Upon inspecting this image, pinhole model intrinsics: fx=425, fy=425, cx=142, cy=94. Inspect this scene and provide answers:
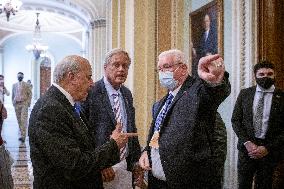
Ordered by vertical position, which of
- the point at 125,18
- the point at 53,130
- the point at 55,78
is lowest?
the point at 53,130

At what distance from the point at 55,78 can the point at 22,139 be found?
917cm

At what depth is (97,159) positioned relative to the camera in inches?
93.3

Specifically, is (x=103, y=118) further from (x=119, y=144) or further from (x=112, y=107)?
(x=119, y=144)

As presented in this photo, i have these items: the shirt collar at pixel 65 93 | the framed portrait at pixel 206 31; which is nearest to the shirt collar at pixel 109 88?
the shirt collar at pixel 65 93

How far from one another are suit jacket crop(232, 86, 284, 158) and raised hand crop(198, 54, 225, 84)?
1.87 metres

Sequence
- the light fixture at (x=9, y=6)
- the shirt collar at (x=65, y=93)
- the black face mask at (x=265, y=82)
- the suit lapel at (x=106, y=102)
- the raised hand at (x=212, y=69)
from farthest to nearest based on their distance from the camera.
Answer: the light fixture at (x=9, y=6)
the black face mask at (x=265, y=82)
the suit lapel at (x=106, y=102)
the shirt collar at (x=65, y=93)
the raised hand at (x=212, y=69)

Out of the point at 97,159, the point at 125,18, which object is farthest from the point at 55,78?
the point at 125,18

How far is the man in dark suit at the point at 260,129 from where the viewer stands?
12.6ft

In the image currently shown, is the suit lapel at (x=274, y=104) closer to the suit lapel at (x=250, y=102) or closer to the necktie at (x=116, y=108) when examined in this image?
the suit lapel at (x=250, y=102)

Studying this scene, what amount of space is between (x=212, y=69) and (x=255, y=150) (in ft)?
6.22

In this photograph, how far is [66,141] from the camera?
2.27 m

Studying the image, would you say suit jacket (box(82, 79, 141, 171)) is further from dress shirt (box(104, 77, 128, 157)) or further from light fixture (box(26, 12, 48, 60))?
light fixture (box(26, 12, 48, 60))

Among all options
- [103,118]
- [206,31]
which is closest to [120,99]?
[103,118]

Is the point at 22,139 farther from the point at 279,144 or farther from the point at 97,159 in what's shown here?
the point at 97,159
